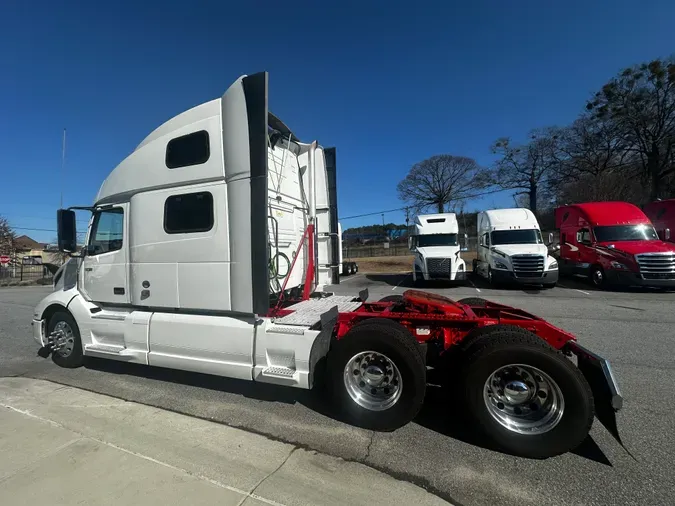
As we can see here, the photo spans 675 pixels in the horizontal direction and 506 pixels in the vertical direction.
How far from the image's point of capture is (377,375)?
3.22 metres

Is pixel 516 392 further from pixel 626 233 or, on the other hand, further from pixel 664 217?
pixel 664 217

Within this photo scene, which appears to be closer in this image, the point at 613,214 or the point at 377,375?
the point at 377,375

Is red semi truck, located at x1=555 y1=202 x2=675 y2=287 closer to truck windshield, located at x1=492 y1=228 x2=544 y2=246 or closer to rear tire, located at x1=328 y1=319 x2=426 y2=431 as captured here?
truck windshield, located at x1=492 y1=228 x2=544 y2=246

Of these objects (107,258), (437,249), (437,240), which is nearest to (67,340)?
(107,258)

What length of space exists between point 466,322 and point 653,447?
173cm

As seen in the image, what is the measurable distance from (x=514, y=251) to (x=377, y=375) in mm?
11989

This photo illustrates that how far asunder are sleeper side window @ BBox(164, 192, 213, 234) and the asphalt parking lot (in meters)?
2.03

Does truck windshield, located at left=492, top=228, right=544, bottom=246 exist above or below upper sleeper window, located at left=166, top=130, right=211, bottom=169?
below

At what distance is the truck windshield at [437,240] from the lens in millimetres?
15156

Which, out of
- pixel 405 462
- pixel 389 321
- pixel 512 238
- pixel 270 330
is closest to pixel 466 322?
pixel 389 321

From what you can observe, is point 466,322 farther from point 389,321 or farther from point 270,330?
point 270,330

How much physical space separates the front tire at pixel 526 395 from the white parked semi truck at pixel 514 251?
1133 cm

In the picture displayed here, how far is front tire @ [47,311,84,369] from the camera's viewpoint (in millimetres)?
4855

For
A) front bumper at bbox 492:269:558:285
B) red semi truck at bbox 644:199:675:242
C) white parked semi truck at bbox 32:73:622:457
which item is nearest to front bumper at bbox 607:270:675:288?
front bumper at bbox 492:269:558:285
